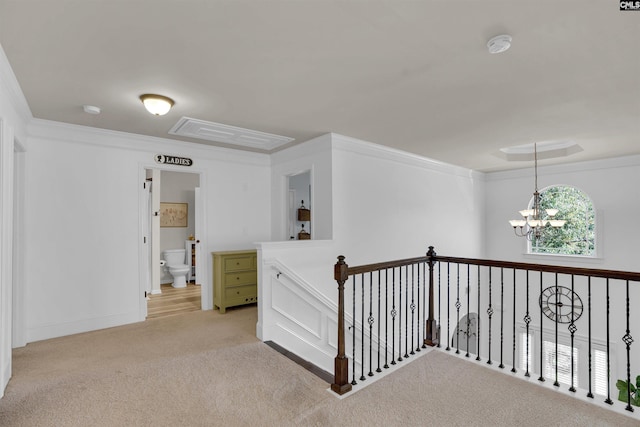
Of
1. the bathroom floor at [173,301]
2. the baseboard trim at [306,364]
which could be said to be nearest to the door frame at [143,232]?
the bathroom floor at [173,301]

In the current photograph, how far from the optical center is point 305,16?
6.20 feet

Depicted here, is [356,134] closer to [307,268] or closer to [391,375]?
[307,268]

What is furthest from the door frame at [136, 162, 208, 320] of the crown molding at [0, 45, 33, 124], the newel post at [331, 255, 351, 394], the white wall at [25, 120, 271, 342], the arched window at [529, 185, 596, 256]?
the arched window at [529, 185, 596, 256]

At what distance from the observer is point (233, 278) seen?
190 inches

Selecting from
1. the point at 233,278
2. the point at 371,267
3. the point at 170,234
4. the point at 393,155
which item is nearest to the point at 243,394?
the point at 371,267

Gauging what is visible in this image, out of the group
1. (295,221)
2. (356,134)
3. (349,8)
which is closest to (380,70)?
(349,8)

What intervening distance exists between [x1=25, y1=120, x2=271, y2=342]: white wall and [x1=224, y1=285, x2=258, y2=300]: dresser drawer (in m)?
1.15

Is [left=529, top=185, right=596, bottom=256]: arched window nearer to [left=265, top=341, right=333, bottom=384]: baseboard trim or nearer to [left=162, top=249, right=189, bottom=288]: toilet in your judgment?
[left=265, top=341, right=333, bottom=384]: baseboard trim

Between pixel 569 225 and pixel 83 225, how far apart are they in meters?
8.33

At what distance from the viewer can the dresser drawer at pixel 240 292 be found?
4.78 metres

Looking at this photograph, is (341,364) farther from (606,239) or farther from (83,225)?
(606,239)

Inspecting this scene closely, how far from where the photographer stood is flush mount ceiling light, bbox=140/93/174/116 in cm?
297

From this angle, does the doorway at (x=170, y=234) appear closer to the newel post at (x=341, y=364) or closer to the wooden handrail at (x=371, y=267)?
the newel post at (x=341, y=364)

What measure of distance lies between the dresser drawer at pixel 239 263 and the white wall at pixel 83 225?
117 centimetres
